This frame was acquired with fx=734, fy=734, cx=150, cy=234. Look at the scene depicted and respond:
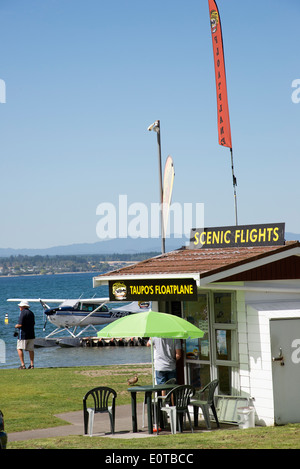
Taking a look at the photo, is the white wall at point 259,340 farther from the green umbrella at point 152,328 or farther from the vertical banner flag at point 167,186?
the vertical banner flag at point 167,186

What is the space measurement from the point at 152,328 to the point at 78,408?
4146 mm

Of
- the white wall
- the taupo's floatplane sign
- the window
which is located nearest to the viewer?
the white wall

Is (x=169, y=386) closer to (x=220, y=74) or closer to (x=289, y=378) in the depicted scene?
(x=289, y=378)

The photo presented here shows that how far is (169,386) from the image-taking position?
12039 millimetres

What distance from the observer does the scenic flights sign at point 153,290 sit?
12453mm

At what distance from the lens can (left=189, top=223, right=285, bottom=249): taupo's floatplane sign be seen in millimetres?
13352

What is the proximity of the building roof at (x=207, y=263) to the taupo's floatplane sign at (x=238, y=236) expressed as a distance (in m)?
0.13

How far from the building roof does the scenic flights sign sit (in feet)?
0.36

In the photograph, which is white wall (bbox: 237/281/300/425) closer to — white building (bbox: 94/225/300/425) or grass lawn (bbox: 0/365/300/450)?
white building (bbox: 94/225/300/425)

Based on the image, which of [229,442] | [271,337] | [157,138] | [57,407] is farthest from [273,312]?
[157,138]

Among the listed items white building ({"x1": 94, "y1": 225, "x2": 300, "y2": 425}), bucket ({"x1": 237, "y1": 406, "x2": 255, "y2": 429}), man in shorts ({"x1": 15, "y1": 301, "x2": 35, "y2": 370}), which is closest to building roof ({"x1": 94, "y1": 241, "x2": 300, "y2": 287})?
white building ({"x1": 94, "y1": 225, "x2": 300, "y2": 425})

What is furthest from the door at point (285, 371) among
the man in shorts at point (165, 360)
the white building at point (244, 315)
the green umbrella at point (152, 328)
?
the man in shorts at point (165, 360)

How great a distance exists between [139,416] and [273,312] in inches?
133

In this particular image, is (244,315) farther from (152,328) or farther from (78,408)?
(78,408)
